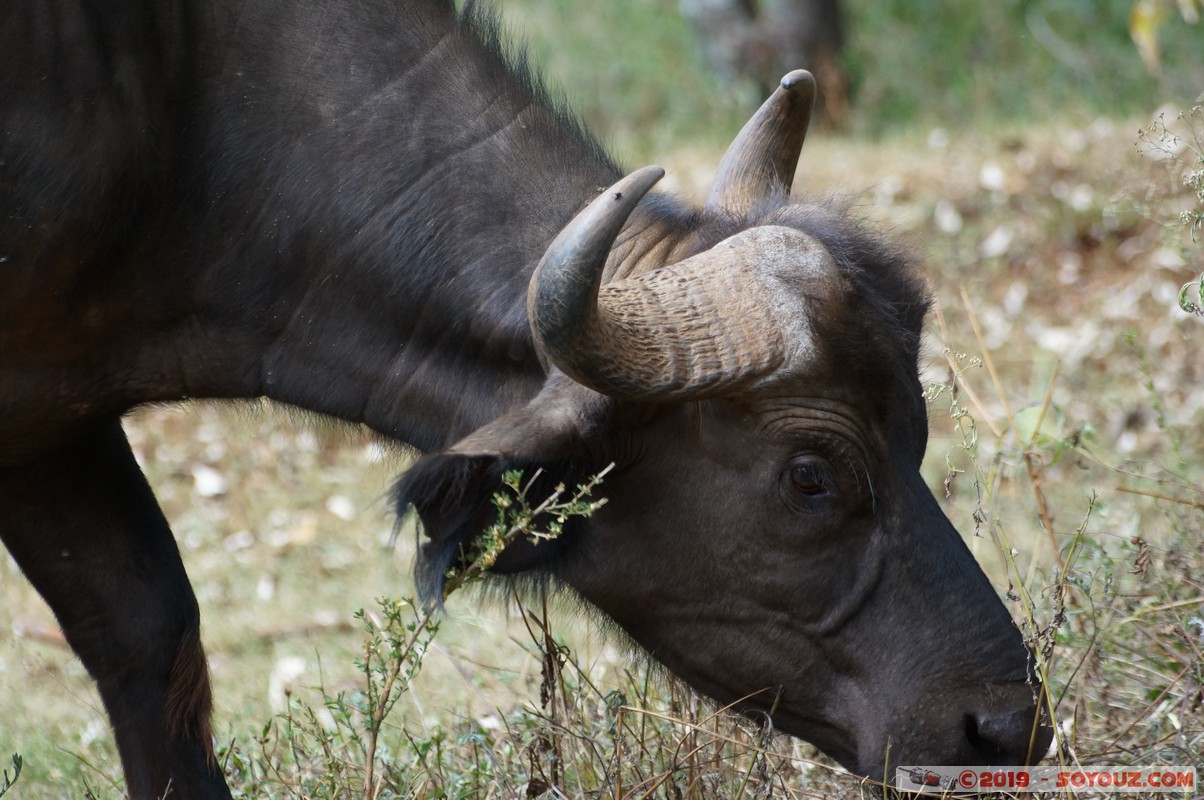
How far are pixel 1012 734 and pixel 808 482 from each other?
0.72 metres

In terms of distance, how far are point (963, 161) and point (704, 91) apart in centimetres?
421

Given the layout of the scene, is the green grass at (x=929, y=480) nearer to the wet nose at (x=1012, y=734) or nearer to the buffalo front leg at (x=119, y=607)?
the buffalo front leg at (x=119, y=607)

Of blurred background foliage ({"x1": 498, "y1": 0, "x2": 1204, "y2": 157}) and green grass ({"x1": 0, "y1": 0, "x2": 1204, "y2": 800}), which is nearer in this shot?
green grass ({"x1": 0, "y1": 0, "x2": 1204, "y2": 800})

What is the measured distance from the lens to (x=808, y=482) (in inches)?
126

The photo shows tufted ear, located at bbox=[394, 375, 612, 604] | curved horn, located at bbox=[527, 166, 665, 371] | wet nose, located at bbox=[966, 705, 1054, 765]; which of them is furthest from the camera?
wet nose, located at bbox=[966, 705, 1054, 765]

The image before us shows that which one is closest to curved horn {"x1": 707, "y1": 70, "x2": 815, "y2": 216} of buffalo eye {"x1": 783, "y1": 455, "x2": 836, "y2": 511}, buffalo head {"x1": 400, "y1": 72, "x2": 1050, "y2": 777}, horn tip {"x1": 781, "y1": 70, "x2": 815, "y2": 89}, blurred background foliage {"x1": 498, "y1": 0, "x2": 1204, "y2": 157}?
horn tip {"x1": 781, "y1": 70, "x2": 815, "y2": 89}

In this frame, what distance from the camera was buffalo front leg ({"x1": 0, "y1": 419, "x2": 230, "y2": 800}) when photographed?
3.81 meters

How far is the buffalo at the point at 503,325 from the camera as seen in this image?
10.3ft

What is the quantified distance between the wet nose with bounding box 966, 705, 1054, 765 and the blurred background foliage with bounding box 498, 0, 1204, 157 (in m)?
8.90

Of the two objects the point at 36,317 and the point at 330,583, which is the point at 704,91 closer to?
the point at 330,583

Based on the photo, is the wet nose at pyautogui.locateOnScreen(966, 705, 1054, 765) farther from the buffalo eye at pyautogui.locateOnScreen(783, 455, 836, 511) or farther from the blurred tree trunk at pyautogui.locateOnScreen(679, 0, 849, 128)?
the blurred tree trunk at pyautogui.locateOnScreen(679, 0, 849, 128)

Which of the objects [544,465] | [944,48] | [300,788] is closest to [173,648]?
[300,788]

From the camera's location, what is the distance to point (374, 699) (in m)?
3.32

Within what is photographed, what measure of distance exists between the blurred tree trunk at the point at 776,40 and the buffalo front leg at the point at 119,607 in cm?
935
